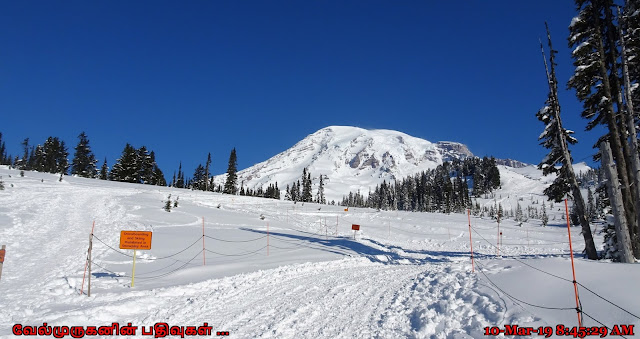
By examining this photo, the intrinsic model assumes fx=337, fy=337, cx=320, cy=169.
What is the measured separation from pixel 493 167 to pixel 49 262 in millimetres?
189150

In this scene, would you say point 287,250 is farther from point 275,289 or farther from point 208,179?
point 208,179

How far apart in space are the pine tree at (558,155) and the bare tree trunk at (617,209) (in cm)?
362

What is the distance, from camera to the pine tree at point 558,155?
46.7 feet

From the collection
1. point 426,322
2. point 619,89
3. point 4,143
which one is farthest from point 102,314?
point 4,143

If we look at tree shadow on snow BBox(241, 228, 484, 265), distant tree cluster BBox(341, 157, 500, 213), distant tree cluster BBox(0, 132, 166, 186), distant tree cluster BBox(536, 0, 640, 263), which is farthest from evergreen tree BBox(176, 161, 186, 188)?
distant tree cluster BBox(536, 0, 640, 263)

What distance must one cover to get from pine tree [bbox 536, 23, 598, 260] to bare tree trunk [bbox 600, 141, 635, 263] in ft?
11.9

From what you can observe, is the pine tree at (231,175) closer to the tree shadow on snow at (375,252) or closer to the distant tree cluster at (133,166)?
the distant tree cluster at (133,166)

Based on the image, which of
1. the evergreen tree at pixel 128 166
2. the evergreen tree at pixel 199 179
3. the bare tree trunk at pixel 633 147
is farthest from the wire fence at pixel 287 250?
the evergreen tree at pixel 199 179

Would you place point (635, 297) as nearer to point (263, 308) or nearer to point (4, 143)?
point (263, 308)

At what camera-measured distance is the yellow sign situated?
10.4m

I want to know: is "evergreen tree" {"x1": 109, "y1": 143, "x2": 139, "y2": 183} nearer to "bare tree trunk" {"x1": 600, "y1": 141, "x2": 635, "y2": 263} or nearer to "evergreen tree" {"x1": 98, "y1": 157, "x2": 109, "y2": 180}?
"evergreen tree" {"x1": 98, "y1": 157, "x2": 109, "y2": 180}

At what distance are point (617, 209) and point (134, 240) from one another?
1479 cm

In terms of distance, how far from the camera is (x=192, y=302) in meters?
8.73

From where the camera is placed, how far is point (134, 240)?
10.7 m
